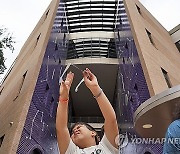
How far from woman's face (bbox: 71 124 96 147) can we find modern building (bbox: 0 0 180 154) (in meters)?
1.31

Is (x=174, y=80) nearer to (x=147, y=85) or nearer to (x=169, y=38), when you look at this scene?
(x=147, y=85)

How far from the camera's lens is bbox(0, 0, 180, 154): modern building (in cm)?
743

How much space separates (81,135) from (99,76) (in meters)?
18.2

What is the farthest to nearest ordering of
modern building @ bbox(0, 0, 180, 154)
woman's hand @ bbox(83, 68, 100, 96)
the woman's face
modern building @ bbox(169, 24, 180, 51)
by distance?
modern building @ bbox(169, 24, 180, 51), modern building @ bbox(0, 0, 180, 154), woman's hand @ bbox(83, 68, 100, 96), the woman's face

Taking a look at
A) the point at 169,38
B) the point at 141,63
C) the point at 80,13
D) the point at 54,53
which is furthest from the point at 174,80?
the point at 80,13

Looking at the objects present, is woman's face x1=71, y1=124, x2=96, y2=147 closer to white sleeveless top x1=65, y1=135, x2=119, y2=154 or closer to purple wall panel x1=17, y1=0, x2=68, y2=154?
white sleeveless top x1=65, y1=135, x2=119, y2=154

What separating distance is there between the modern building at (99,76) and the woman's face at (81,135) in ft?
4.30

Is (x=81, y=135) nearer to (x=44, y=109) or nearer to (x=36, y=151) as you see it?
(x=36, y=151)

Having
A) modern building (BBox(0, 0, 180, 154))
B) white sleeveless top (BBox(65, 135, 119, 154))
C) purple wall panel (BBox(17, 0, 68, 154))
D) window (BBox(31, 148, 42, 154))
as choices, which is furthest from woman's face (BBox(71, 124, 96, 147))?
window (BBox(31, 148, 42, 154))

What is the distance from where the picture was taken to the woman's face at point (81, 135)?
226 centimetres

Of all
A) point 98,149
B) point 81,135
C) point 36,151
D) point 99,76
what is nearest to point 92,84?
point 81,135

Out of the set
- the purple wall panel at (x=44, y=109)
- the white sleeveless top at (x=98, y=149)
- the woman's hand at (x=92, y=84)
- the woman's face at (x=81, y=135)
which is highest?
the purple wall panel at (x=44, y=109)

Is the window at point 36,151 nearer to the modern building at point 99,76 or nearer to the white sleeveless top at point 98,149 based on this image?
the modern building at point 99,76

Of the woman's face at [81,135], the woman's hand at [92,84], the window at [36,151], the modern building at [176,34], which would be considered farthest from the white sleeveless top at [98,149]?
the modern building at [176,34]
